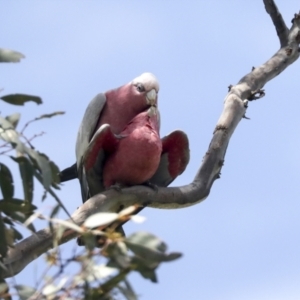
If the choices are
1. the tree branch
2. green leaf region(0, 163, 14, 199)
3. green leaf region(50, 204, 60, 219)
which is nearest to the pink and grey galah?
the tree branch

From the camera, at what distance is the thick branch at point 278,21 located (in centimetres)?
427

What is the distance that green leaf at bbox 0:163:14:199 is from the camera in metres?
2.58

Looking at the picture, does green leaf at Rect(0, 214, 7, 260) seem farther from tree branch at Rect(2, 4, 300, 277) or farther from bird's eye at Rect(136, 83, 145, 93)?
bird's eye at Rect(136, 83, 145, 93)

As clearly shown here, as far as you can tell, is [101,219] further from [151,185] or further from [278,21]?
[278,21]

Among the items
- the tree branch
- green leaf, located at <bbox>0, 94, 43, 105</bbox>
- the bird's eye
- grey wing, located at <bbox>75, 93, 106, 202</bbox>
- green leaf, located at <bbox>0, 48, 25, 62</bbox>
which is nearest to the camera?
green leaf, located at <bbox>0, 48, 25, 62</bbox>

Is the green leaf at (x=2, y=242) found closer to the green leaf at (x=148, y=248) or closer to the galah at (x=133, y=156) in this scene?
the green leaf at (x=148, y=248)

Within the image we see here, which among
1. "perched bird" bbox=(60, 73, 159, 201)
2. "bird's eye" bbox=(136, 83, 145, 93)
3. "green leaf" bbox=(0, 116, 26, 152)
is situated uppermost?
"bird's eye" bbox=(136, 83, 145, 93)

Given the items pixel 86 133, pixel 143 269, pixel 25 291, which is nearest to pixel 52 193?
pixel 25 291

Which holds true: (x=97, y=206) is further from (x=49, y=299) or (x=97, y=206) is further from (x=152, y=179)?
(x=49, y=299)

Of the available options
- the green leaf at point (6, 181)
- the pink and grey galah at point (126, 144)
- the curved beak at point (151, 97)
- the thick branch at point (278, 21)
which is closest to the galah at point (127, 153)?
the pink and grey galah at point (126, 144)

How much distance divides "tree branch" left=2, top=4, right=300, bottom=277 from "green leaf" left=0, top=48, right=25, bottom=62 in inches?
26.4

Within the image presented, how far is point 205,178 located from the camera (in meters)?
3.68

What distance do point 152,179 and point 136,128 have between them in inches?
12.5

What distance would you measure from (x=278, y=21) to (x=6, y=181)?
7.14ft
